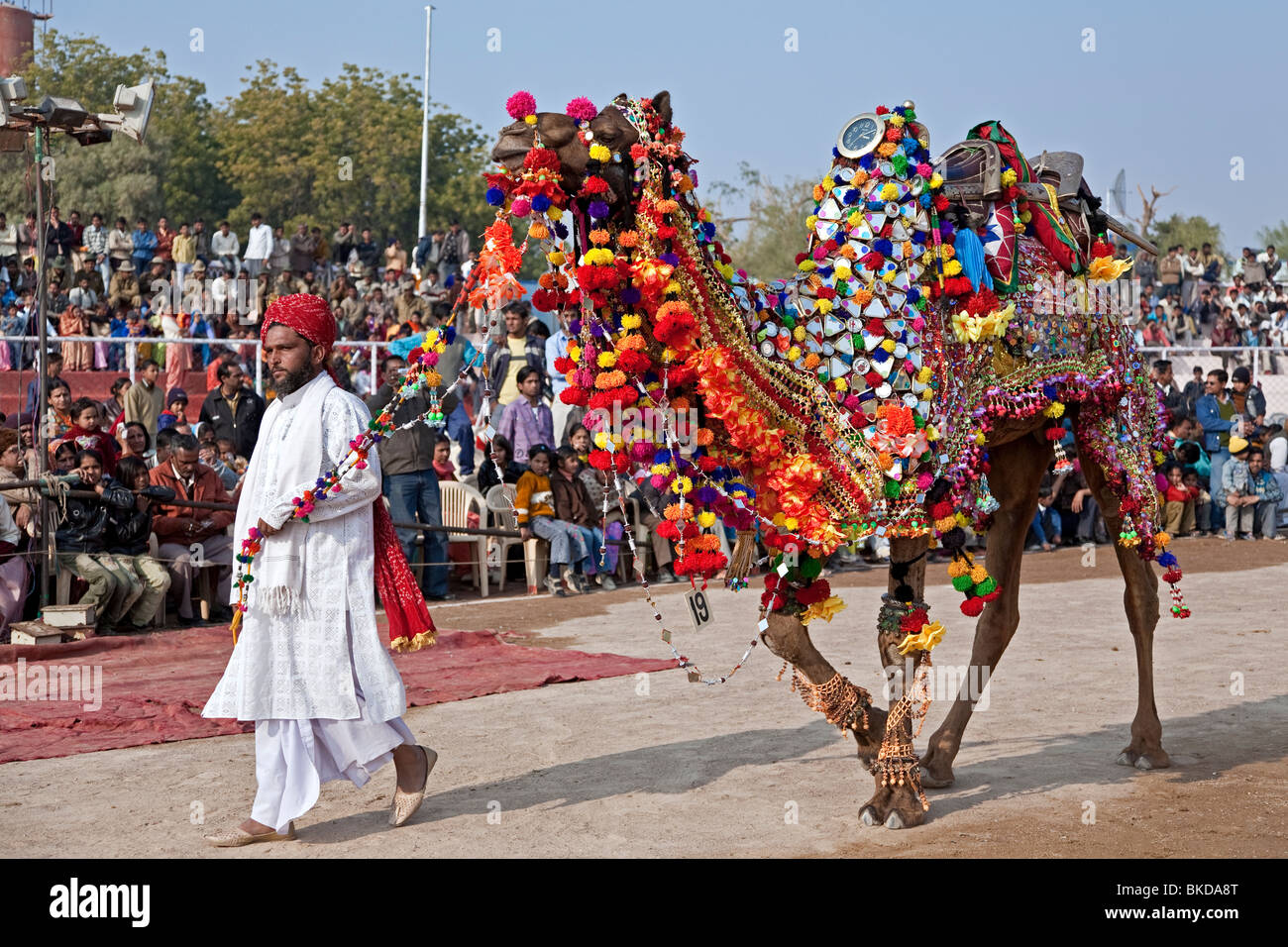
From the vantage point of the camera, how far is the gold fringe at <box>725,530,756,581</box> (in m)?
5.33

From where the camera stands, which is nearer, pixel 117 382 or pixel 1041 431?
pixel 1041 431

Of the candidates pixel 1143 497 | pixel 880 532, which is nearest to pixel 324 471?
pixel 880 532

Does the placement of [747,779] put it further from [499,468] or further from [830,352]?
[499,468]

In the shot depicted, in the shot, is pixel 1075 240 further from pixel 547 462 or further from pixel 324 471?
pixel 547 462

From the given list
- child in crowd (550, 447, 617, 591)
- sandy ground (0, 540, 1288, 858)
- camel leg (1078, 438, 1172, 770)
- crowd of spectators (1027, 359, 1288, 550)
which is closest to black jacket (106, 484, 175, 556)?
sandy ground (0, 540, 1288, 858)

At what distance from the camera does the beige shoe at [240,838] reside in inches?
206

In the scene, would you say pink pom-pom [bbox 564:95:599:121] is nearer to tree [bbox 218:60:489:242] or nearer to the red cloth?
the red cloth

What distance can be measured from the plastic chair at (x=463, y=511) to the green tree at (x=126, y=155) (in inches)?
1096

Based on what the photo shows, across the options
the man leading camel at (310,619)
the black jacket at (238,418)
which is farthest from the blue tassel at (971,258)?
the black jacket at (238,418)

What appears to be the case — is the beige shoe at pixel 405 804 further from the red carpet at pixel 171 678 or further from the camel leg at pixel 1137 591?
the camel leg at pixel 1137 591

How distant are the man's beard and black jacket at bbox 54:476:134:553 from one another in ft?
18.3

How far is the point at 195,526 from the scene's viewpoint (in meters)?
11.4

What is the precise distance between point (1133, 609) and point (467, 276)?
365 centimetres

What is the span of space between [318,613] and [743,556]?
64.3 inches
